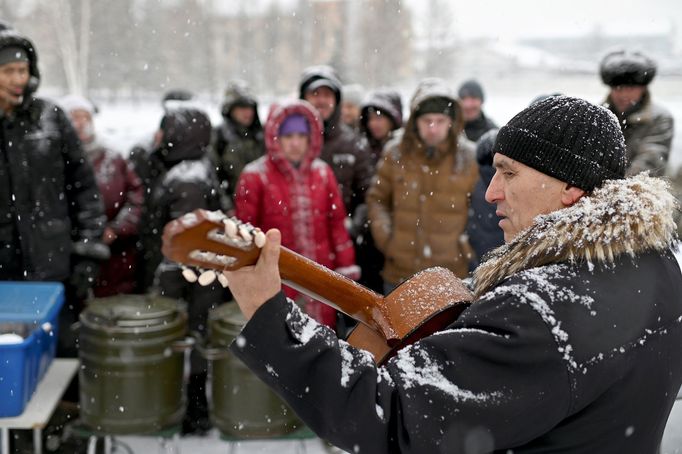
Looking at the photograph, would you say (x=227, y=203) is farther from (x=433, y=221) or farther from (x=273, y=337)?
(x=273, y=337)

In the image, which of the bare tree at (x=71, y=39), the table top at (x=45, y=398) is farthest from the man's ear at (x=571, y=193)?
the bare tree at (x=71, y=39)

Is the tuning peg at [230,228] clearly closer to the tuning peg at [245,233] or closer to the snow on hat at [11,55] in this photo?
the tuning peg at [245,233]

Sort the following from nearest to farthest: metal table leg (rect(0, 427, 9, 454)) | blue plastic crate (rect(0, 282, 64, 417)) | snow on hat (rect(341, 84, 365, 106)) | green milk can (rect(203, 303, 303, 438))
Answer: blue plastic crate (rect(0, 282, 64, 417)) → metal table leg (rect(0, 427, 9, 454)) → green milk can (rect(203, 303, 303, 438)) → snow on hat (rect(341, 84, 365, 106))

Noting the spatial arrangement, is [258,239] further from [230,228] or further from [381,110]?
[381,110]

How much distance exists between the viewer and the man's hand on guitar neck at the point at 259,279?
128 centimetres

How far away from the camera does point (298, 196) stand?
4117mm

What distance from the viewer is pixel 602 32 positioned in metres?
19.8

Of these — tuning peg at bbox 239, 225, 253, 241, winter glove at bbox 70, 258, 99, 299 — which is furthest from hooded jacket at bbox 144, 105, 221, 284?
tuning peg at bbox 239, 225, 253, 241

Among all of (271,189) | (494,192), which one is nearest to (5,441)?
(271,189)

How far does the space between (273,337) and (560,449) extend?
60 centimetres

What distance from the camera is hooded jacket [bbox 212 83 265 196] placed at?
5609mm

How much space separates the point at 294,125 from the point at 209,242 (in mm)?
3142

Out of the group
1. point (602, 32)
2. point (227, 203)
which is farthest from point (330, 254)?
point (602, 32)

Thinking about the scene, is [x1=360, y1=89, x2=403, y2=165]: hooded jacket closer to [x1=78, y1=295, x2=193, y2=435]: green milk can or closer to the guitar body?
[x1=78, y1=295, x2=193, y2=435]: green milk can
